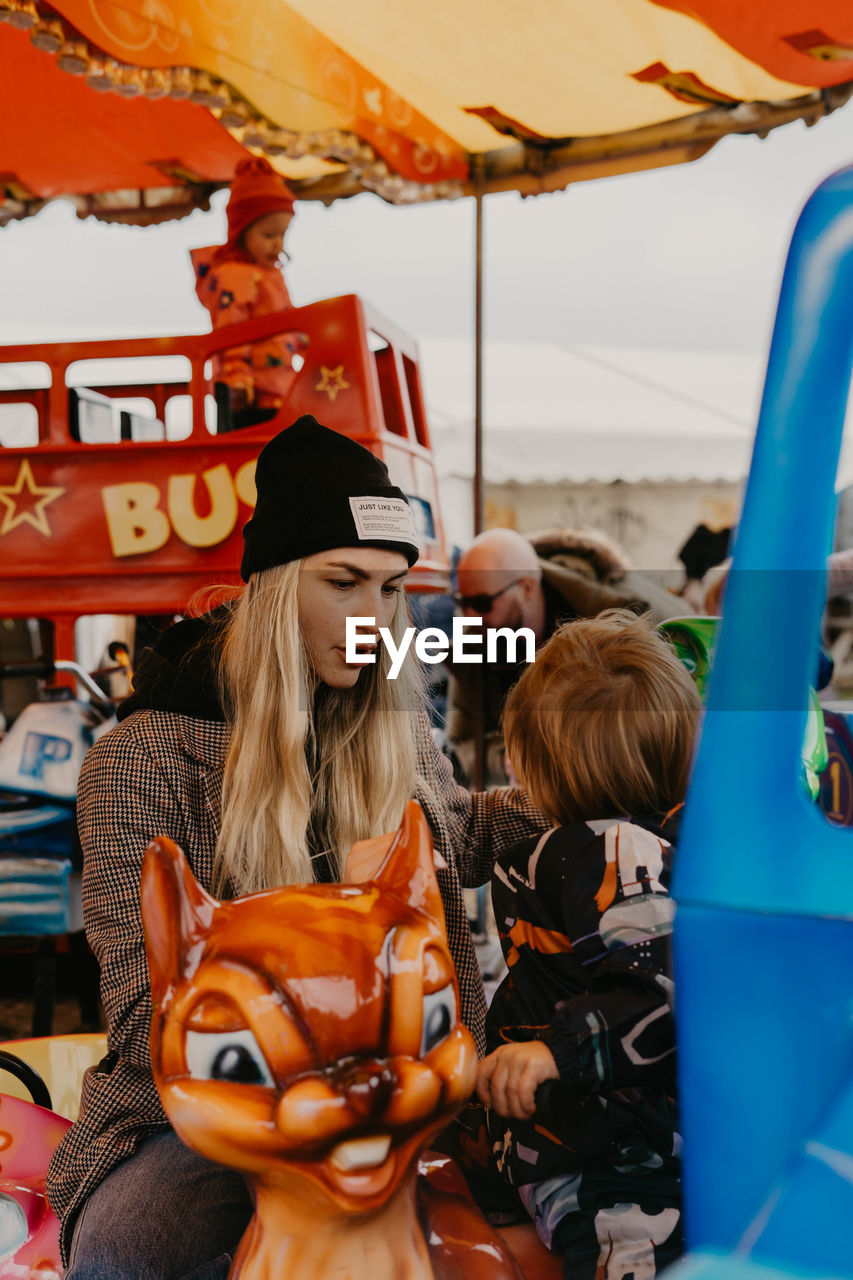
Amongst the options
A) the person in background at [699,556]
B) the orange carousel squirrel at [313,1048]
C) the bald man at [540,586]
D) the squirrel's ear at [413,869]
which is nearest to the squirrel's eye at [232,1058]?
the orange carousel squirrel at [313,1048]

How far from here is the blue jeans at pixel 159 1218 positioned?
1.03 m

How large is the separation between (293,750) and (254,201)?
244 cm

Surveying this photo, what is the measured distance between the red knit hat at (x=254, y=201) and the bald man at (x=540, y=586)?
1.12 m

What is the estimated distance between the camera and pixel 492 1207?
3.42 feet

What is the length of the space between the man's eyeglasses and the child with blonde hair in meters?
1.61

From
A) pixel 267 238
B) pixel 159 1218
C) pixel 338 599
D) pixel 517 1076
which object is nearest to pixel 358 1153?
pixel 517 1076

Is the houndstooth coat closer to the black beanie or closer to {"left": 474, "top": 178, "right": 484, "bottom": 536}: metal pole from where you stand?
the black beanie

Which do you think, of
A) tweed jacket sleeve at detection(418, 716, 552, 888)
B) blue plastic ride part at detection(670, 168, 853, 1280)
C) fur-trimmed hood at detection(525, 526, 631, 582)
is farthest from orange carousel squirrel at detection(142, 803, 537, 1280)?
fur-trimmed hood at detection(525, 526, 631, 582)

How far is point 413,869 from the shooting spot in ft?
2.37

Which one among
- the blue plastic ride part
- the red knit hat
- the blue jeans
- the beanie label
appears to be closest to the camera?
the blue plastic ride part

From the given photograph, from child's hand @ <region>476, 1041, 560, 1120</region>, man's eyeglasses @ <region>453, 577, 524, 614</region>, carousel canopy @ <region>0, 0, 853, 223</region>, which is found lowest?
child's hand @ <region>476, 1041, 560, 1120</region>

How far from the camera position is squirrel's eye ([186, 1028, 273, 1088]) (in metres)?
0.63

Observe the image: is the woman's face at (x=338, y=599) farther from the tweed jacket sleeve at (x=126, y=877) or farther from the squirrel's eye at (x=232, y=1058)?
the squirrel's eye at (x=232, y=1058)

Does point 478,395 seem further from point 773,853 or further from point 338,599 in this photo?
point 773,853
